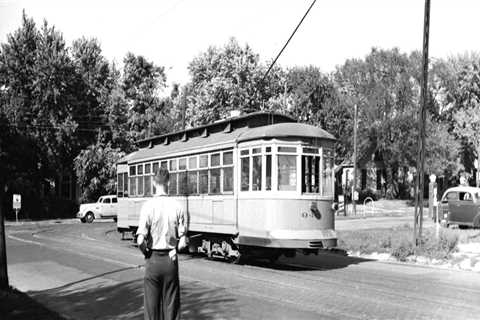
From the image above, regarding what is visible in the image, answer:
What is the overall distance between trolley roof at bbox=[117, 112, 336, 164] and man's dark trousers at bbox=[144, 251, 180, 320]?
8.63 metres

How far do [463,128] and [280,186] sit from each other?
45064 mm

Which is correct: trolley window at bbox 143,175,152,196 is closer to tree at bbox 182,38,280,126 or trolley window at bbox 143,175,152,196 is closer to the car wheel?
the car wheel

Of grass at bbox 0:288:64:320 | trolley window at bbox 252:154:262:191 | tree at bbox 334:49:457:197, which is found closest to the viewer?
grass at bbox 0:288:64:320

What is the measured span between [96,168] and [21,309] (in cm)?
4033

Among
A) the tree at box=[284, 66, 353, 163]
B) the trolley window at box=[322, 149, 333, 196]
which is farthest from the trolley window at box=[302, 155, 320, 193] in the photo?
the tree at box=[284, 66, 353, 163]

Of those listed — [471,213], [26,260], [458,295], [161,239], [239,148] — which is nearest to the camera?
[161,239]

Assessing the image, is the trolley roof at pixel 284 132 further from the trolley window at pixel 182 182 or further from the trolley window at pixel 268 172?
the trolley window at pixel 182 182

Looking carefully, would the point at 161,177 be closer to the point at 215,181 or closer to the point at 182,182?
→ the point at 215,181

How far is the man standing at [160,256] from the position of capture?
638 centimetres

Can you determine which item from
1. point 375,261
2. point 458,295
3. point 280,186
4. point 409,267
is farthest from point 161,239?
point 375,261

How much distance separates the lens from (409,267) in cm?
1584

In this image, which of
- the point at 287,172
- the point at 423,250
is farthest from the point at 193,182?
the point at 423,250

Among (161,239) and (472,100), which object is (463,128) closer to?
(472,100)

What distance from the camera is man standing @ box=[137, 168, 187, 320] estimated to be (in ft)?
20.9
